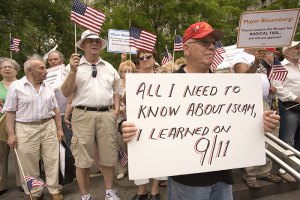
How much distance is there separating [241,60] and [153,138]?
232cm

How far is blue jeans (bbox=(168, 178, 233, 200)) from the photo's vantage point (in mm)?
2084

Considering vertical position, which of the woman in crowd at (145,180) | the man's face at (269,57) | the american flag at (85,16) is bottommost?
the woman in crowd at (145,180)

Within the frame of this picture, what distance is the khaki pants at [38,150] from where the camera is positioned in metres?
4.10

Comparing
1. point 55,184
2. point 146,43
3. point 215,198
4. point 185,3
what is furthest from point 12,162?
point 185,3

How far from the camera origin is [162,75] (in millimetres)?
1896

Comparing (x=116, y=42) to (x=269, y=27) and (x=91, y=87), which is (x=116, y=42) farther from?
(x=269, y=27)

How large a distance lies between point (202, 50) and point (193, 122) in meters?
0.50

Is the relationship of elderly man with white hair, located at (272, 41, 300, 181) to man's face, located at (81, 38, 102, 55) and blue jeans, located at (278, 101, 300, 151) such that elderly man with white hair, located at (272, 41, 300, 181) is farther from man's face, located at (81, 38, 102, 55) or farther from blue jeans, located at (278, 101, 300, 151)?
man's face, located at (81, 38, 102, 55)

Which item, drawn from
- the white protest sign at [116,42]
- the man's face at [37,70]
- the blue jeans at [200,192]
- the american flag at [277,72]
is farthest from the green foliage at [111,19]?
the blue jeans at [200,192]

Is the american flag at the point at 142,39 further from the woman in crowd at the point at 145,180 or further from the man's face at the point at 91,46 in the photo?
the man's face at the point at 91,46

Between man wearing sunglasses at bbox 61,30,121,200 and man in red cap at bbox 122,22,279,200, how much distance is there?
173cm

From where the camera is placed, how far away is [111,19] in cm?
1537

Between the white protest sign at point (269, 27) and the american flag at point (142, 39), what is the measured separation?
2010mm

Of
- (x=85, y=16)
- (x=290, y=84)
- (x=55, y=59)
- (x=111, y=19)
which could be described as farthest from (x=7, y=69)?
(x=111, y=19)
